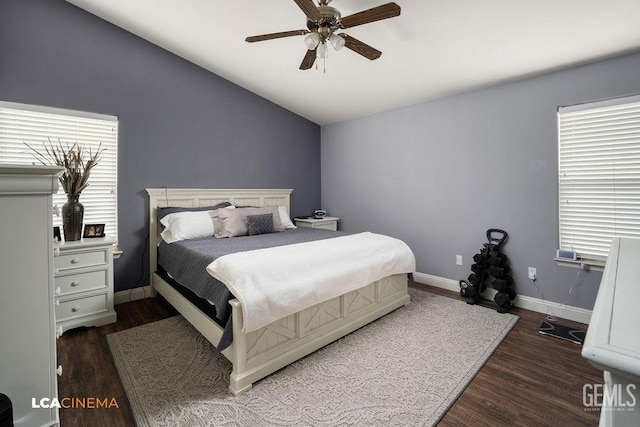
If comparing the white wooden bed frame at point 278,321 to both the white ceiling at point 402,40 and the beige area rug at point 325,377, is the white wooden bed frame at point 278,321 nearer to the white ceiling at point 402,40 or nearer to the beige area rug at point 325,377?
the beige area rug at point 325,377

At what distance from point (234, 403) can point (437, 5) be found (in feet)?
10.2

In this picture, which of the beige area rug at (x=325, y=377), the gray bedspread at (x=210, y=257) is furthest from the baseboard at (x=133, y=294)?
the beige area rug at (x=325, y=377)

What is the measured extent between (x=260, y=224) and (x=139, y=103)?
194 centimetres

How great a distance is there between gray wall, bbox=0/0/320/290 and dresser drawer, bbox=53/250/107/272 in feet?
1.91

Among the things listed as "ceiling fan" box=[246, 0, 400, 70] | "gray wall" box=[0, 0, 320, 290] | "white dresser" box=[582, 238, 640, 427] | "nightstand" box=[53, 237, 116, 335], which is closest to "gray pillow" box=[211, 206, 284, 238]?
"gray wall" box=[0, 0, 320, 290]

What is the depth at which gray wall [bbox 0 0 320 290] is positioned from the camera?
275 centimetres

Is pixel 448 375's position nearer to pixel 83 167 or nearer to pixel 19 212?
pixel 19 212

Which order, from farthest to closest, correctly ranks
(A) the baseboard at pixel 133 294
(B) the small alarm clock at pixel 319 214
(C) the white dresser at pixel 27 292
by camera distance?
(B) the small alarm clock at pixel 319 214, (A) the baseboard at pixel 133 294, (C) the white dresser at pixel 27 292

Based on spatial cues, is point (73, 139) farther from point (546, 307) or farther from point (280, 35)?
point (546, 307)

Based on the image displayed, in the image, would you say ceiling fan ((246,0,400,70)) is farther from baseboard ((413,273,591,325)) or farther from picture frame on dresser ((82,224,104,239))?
baseboard ((413,273,591,325))

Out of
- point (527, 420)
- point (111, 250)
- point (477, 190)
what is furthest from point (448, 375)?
point (111, 250)

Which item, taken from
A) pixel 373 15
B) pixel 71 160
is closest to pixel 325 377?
pixel 373 15

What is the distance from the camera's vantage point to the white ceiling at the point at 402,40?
2240 millimetres

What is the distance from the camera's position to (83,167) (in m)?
2.94
